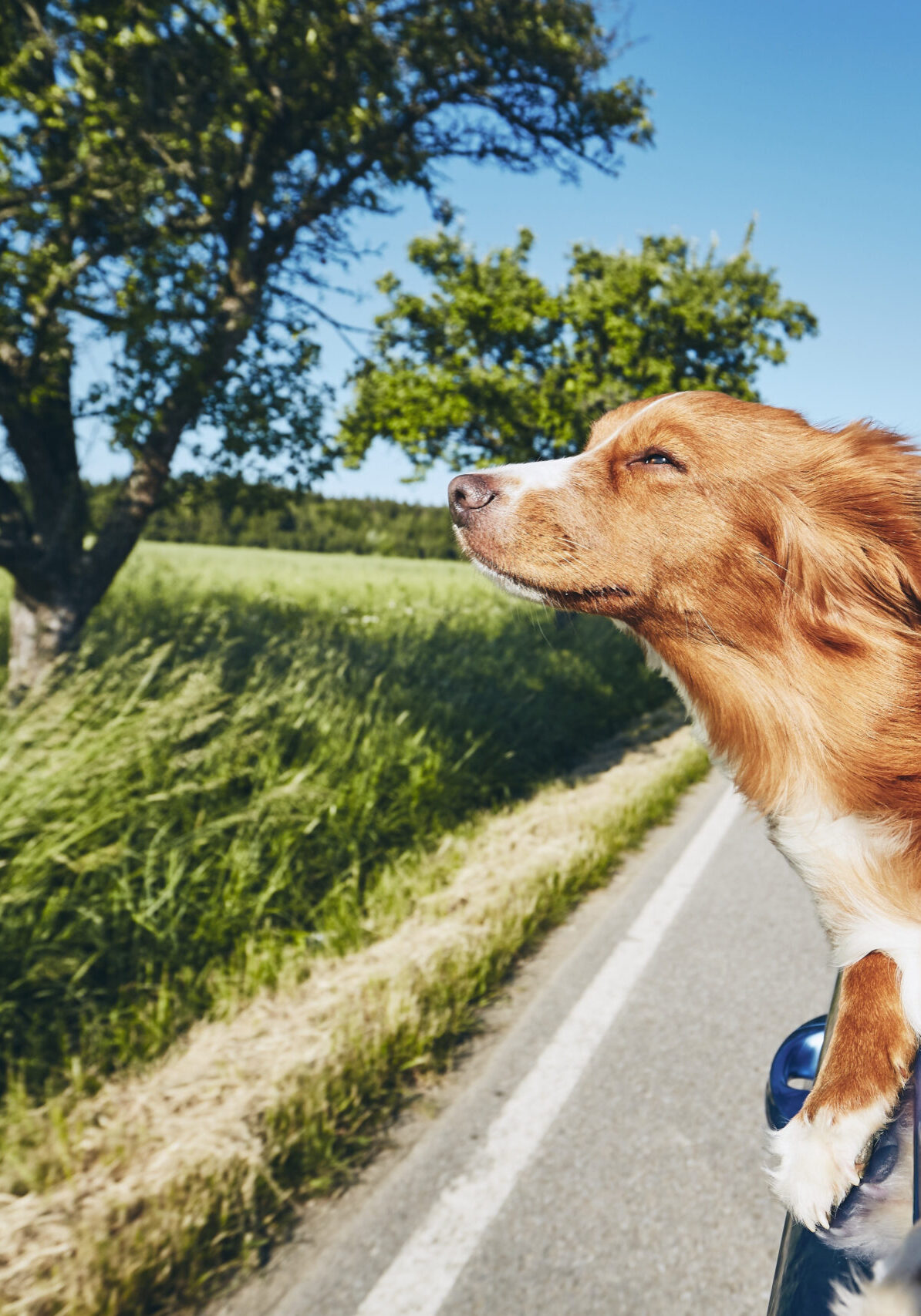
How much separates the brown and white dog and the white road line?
46 cm

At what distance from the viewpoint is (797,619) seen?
4.19 ft

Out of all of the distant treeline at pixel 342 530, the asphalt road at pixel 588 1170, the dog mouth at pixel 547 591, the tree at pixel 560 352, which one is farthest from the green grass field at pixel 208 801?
the distant treeline at pixel 342 530

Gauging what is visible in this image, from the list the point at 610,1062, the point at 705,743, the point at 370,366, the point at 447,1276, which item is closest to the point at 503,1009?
the point at 610,1062

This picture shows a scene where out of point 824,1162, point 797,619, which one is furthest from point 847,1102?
point 797,619

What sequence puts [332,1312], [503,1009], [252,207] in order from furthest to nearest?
[252,207] → [503,1009] → [332,1312]

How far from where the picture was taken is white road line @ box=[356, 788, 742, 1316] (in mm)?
2229

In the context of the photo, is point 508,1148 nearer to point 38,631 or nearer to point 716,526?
point 716,526

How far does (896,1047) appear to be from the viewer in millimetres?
976

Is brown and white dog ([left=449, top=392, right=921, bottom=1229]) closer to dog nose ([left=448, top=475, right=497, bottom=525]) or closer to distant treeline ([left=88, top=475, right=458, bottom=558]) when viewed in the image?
dog nose ([left=448, top=475, right=497, bottom=525])

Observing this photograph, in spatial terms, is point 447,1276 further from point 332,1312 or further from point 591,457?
point 591,457

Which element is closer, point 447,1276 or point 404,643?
point 447,1276

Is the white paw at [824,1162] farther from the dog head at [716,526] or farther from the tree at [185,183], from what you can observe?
the tree at [185,183]

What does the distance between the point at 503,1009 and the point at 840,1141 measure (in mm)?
2900

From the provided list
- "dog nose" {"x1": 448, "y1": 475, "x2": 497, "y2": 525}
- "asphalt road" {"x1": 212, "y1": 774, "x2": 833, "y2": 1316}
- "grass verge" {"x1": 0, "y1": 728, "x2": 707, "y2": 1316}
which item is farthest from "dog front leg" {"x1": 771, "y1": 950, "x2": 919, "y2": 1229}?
"grass verge" {"x1": 0, "y1": 728, "x2": 707, "y2": 1316}
